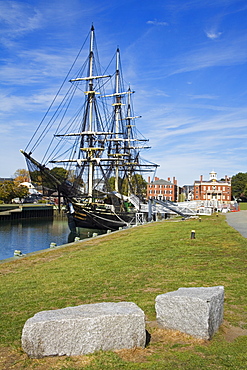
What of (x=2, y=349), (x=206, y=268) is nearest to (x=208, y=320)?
(x=2, y=349)

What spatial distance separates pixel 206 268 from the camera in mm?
12586

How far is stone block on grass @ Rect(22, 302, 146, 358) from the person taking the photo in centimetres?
584

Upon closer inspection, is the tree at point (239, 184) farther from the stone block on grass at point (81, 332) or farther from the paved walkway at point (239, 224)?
the stone block on grass at point (81, 332)

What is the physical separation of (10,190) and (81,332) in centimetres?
9693

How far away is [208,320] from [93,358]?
6.59ft

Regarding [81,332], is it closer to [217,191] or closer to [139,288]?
[139,288]

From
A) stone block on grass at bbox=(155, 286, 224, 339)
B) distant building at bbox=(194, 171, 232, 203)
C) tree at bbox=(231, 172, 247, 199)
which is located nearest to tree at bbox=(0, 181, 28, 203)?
distant building at bbox=(194, 171, 232, 203)

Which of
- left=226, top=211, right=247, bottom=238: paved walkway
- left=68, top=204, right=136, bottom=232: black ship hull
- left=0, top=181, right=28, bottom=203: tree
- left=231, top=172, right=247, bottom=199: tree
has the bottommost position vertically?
left=68, top=204, right=136, bottom=232: black ship hull

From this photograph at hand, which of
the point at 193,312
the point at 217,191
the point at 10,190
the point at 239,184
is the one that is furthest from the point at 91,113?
the point at 239,184

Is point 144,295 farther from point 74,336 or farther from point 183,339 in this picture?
point 74,336

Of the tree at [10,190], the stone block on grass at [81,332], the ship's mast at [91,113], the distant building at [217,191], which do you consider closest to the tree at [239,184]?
the distant building at [217,191]

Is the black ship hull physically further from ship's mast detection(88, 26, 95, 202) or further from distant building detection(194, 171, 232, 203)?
distant building detection(194, 171, 232, 203)

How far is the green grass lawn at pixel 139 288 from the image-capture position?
5832 mm

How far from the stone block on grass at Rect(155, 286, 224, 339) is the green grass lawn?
0.15 metres
